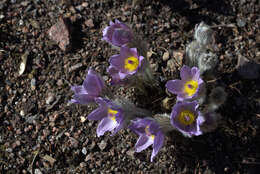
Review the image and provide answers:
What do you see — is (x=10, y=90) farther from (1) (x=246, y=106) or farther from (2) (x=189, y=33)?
(1) (x=246, y=106)

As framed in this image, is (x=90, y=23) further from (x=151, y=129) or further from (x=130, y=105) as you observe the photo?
(x=151, y=129)

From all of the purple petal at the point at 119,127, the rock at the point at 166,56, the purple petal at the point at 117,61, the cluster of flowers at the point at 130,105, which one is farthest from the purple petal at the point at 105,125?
the rock at the point at 166,56

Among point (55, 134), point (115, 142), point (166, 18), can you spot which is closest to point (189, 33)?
point (166, 18)

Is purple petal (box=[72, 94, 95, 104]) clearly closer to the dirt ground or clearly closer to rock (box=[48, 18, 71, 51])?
the dirt ground

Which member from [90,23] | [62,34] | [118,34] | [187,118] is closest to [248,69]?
[187,118]

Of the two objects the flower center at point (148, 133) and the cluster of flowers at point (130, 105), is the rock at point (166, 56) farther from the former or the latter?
the flower center at point (148, 133)

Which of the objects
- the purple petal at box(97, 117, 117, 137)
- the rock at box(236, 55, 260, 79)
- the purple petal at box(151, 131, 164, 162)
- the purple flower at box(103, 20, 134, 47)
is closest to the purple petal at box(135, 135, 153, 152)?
the purple petal at box(151, 131, 164, 162)
